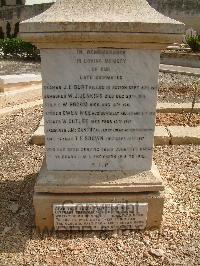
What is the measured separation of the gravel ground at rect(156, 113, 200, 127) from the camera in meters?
5.77

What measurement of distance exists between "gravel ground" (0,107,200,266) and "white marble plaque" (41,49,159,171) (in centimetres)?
57

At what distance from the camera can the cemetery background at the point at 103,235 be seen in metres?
2.82

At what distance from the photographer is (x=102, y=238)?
9.97ft

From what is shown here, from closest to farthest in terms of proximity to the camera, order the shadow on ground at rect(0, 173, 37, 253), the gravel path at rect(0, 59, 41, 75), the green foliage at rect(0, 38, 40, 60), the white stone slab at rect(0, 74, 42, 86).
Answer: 1. the shadow on ground at rect(0, 173, 37, 253)
2. the white stone slab at rect(0, 74, 42, 86)
3. the gravel path at rect(0, 59, 41, 75)
4. the green foliage at rect(0, 38, 40, 60)

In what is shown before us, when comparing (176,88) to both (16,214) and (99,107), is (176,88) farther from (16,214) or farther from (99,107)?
(16,214)

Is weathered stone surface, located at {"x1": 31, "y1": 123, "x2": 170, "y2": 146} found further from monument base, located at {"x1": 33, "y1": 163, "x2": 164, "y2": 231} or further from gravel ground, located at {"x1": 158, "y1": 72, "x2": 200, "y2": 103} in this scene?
gravel ground, located at {"x1": 158, "y1": 72, "x2": 200, "y2": 103}

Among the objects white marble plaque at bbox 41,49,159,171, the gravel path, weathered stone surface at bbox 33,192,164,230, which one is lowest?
the gravel path

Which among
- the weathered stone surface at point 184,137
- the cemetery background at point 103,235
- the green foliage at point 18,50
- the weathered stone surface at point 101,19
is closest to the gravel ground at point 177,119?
the weathered stone surface at point 184,137

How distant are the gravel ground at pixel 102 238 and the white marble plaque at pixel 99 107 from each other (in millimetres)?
574

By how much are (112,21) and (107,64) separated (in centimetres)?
38

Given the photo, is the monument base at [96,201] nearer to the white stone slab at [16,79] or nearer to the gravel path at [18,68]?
the white stone slab at [16,79]

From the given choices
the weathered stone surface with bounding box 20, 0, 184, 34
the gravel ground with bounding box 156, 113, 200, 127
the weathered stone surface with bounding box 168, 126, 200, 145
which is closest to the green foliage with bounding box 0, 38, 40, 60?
the gravel ground with bounding box 156, 113, 200, 127

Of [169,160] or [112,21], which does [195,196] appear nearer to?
[169,160]

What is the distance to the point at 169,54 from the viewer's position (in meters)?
14.3
